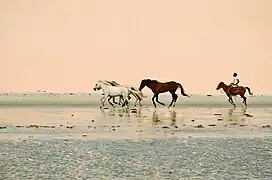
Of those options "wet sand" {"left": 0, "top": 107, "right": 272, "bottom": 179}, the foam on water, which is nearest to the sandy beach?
"wet sand" {"left": 0, "top": 107, "right": 272, "bottom": 179}

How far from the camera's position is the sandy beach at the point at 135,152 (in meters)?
9.04

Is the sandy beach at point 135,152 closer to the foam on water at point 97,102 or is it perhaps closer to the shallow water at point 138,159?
the shallow water at point 138,159

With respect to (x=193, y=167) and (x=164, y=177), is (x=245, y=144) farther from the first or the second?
(x=164, y=177)

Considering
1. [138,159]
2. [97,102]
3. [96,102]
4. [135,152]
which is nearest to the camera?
[138,159]

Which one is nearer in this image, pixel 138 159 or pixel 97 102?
pixel 138 159

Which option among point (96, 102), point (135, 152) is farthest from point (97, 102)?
point (135, 152)

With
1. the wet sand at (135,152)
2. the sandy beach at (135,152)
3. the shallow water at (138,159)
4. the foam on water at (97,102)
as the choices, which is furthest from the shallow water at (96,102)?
the shallow water at (138,159)

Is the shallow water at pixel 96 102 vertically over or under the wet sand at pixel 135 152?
over

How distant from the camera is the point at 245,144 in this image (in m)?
13.0

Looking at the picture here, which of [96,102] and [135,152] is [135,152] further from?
[96,102]

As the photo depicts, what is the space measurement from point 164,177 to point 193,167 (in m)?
1.00

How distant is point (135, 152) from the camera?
11391 millimetres

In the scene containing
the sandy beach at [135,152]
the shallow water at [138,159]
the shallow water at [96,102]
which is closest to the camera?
the shallow water at [138,159]

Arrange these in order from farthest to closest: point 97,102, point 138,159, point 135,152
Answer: point 97,102 < point 135,152 < point 138,159
